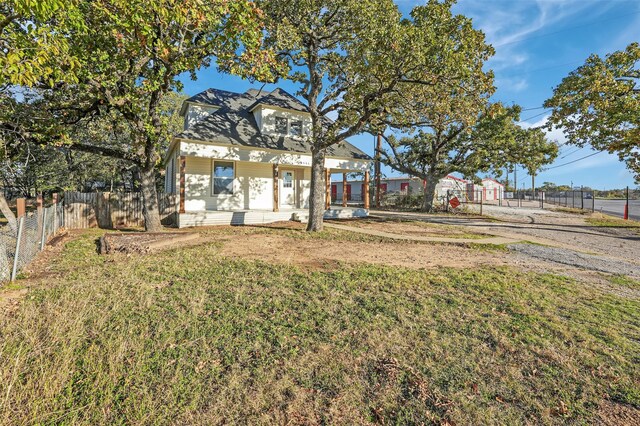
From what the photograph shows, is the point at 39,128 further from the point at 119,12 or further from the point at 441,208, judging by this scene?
the point at 441,208

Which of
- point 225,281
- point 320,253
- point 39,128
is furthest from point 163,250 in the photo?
point 39,128

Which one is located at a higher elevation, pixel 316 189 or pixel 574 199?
pixel 316 189

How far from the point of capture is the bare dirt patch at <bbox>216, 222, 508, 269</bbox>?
6750mm

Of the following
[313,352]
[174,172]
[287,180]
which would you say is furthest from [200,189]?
[313,352]

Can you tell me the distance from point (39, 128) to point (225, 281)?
24.9ft

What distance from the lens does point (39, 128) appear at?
8070mm

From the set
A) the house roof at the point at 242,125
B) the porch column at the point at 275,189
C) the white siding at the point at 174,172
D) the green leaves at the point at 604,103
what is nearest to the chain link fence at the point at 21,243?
the white siding at the point at 174,172

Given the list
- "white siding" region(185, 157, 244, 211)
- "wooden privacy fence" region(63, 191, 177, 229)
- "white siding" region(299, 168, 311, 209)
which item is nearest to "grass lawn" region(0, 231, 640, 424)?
"white siding" region(185, 157, 244, 211)

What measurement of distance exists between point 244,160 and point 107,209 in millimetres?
6317

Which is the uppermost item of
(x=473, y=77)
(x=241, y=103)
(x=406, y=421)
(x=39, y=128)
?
(x=241, y=103)

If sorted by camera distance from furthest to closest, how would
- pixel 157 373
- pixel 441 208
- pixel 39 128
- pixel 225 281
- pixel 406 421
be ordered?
pixel 441 208 < pixel 39 128 < pixel 225 281 < pixel 157 373 < pixel 406 421

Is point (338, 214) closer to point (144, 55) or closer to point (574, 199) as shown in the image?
point (144, 55)

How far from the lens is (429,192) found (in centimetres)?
2173

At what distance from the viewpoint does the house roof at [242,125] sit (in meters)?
12.8
